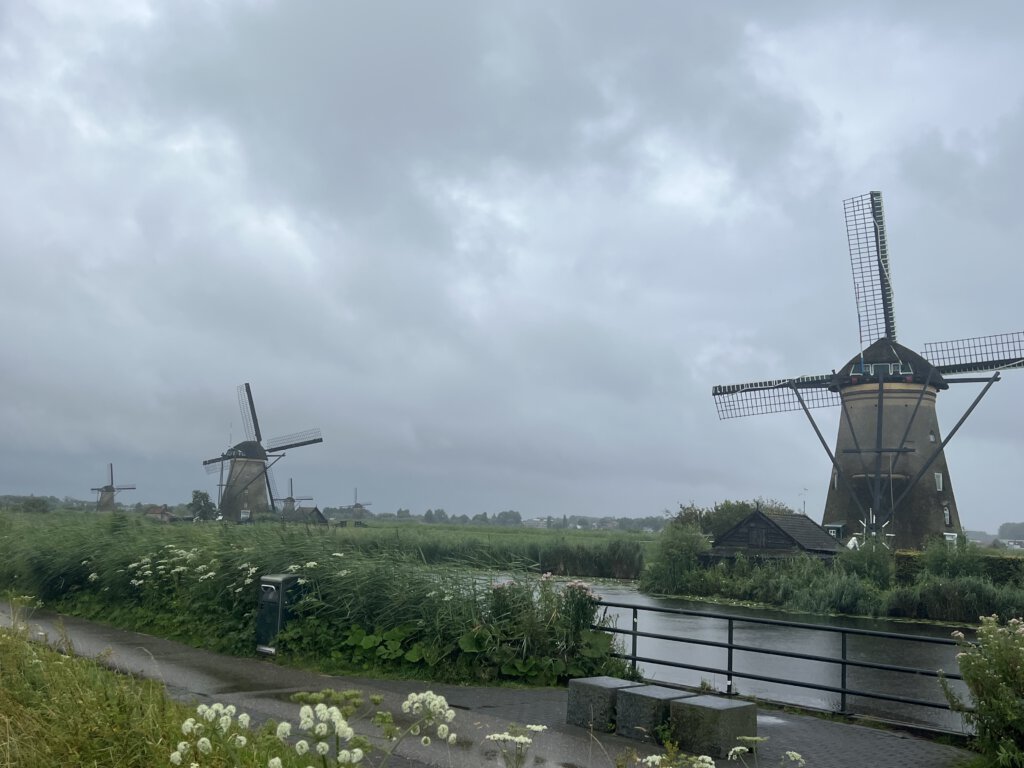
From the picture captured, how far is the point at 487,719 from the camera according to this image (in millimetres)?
8945

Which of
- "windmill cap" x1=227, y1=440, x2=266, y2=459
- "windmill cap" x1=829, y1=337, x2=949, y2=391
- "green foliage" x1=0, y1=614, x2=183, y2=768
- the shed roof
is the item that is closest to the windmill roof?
"windmill cap" x1=829, y1=337, x2=949, y2=391

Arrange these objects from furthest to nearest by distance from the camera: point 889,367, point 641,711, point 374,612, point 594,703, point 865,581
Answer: point 889,367 → point 865,581 → point 374,612 → point 594,703 → point 641,711

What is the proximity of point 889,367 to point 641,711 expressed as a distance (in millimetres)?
36708

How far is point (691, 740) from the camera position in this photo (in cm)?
826

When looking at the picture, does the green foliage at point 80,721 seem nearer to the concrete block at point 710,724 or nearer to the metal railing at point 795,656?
the concrete block at point 710,724

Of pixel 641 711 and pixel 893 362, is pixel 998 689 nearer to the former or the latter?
pixel 641 711

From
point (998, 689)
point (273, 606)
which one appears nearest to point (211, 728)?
point (998, 689)

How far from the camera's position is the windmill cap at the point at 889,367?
4178cm

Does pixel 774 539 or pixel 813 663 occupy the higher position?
pixel 774 539

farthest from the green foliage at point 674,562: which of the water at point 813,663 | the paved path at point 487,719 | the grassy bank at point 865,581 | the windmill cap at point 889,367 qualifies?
the paved path at point 487,719

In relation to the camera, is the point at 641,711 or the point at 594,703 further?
the point at 594,703

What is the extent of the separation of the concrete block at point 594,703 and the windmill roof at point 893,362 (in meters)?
35.9

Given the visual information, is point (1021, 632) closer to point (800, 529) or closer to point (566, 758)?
point (566, 758)

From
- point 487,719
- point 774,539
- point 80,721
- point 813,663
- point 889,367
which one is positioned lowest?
point 813,663
